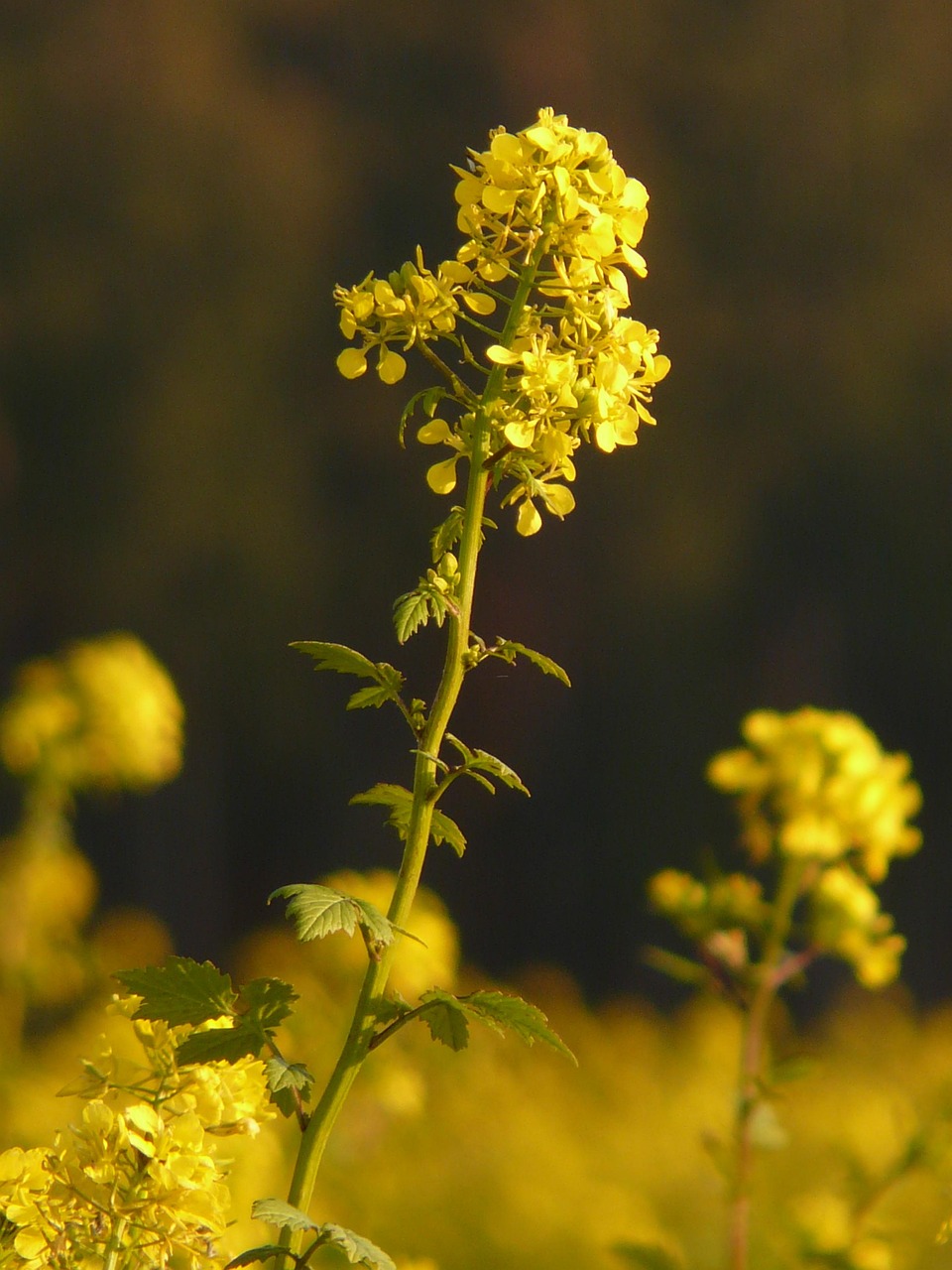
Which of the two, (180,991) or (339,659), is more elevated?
(339,659)

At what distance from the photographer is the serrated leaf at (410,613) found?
1.90ft

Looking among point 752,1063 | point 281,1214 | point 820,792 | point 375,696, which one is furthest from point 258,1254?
point 820,792

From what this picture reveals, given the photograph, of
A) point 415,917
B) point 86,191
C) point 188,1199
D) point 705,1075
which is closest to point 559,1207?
point 415,917

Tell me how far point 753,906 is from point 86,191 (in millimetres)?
3222

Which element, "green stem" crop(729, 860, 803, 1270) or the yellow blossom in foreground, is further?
the yellow blossom in foreground

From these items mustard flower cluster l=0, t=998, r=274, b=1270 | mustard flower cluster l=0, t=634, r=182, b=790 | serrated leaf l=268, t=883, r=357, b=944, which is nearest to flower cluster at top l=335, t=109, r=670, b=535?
serrated leaf l=268, t=883, r=357, b=944

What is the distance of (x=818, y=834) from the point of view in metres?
1.29

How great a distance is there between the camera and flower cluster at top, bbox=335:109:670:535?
643 mm

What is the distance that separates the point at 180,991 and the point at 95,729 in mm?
1381

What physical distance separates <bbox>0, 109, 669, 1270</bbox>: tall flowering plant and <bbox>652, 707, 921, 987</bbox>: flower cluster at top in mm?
641

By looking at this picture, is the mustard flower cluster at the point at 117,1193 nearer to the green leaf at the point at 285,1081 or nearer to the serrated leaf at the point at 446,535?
the green leaf at the point at 285,1081

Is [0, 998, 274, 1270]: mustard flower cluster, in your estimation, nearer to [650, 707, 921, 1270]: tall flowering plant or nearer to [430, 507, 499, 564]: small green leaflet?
[430, 507, 499, 564]: small green leaflet

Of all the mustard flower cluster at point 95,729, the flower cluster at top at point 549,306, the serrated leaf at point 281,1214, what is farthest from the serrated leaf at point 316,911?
the mustard flower cluster at point 95,729

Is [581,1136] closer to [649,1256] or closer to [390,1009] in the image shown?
[649,1256]
